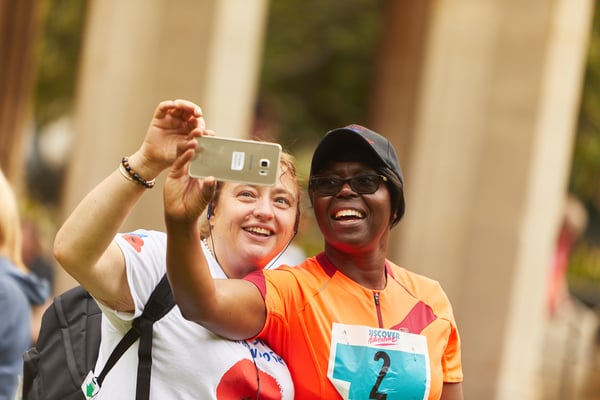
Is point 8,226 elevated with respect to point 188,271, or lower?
lower

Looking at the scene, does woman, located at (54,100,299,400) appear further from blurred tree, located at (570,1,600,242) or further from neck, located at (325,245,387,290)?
blurred tree, located at (570,1,600,242)

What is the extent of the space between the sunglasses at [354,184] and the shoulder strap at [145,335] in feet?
1.67

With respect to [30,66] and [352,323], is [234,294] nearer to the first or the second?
[352,323]

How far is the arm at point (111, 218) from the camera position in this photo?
8.12 ft

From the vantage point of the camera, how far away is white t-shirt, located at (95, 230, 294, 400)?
2564 mm

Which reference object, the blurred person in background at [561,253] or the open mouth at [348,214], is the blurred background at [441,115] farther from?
the open mouth at [348,214]

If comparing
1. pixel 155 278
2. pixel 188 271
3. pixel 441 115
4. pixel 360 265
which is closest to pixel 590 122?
pixel 441 115

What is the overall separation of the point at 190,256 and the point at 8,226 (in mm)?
1822

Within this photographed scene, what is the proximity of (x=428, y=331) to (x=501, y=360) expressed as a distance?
5592 mm

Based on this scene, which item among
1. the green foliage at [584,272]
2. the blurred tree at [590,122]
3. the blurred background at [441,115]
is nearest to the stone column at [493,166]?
the blurred background at [441,115]

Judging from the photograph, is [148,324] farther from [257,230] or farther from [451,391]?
[451,391]

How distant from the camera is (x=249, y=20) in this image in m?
7.36

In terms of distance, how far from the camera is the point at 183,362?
2.57 metres

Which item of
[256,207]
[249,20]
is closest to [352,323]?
[256,207]
